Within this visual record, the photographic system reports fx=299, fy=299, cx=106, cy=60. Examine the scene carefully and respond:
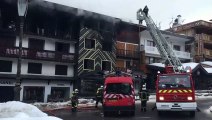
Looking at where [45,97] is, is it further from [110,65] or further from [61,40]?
[110,65]

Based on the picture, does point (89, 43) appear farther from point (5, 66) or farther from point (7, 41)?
point (5, 66)

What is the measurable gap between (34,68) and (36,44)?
3.02 metres

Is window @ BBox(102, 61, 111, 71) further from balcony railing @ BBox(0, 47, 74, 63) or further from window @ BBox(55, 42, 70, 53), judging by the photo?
window @ BBox(55, 42, 70, 53)

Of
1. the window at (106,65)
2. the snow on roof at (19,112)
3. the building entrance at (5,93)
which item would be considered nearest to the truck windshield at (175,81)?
the snow on roof at (19,112)

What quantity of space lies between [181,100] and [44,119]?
9055 millimetres

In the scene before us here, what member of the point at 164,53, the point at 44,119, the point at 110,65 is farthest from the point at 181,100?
the point at 110,65

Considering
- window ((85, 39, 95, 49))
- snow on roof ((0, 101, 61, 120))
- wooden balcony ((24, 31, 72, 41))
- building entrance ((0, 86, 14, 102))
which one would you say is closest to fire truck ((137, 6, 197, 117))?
snow on roof ((0, 101, 61, 120))

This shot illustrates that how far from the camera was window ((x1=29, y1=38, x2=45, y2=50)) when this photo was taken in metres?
36.8

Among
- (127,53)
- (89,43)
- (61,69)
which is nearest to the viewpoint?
(61,69)

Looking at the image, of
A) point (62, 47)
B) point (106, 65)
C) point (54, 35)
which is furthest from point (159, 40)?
point (54, 35)

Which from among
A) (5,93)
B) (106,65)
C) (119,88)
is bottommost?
(5,93)

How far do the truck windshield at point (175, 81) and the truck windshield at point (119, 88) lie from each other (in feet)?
6.50

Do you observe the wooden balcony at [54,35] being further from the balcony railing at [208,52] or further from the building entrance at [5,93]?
the balcony railing at [208,52]

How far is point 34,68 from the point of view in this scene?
36844mm
